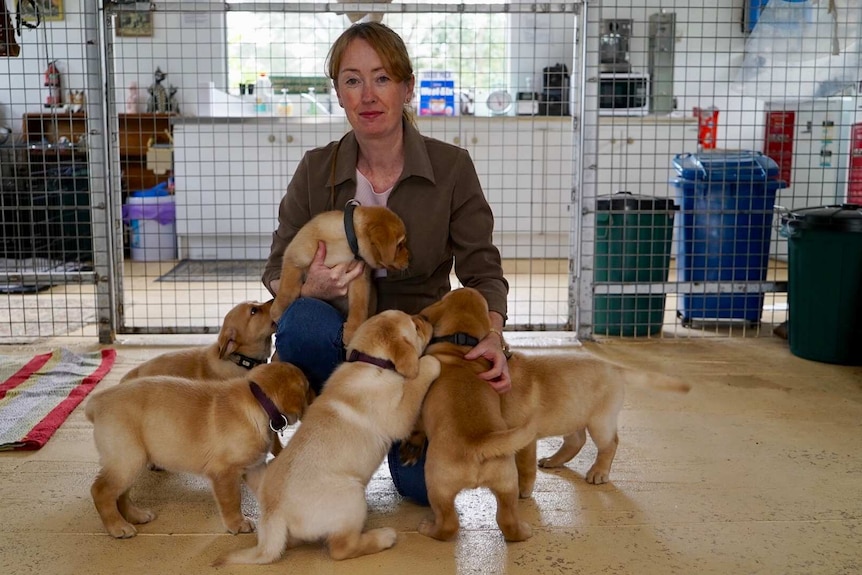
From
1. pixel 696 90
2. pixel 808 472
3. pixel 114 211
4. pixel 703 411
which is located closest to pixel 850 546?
pixel 808 472

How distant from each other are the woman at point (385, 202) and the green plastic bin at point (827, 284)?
209 cm

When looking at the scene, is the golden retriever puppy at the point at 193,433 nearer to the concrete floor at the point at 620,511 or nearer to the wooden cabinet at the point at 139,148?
the concrete floor at the point at 620,511

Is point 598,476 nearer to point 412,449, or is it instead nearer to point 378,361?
point 412,449

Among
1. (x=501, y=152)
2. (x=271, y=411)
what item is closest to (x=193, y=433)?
(x=271, y=411)

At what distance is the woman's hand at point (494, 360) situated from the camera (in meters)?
2.22

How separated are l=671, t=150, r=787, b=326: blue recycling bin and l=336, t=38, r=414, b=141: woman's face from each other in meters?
2.59

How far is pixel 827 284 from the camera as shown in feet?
13.2

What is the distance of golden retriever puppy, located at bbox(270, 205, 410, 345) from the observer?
2.44 metres

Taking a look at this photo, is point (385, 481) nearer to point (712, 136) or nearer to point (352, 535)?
point (352, 535)

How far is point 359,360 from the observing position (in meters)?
2.13

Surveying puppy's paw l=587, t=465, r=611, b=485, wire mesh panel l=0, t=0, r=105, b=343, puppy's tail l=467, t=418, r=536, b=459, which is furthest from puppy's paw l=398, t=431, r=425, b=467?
wire mesh panel l=0, t=0, r=105, b=343

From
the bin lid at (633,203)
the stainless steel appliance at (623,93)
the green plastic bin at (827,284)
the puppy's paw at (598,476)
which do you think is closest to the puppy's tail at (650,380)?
the puppy's paw at (598,476)

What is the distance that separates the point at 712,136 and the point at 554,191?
1578 millimetres

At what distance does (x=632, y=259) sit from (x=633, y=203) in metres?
0.30
